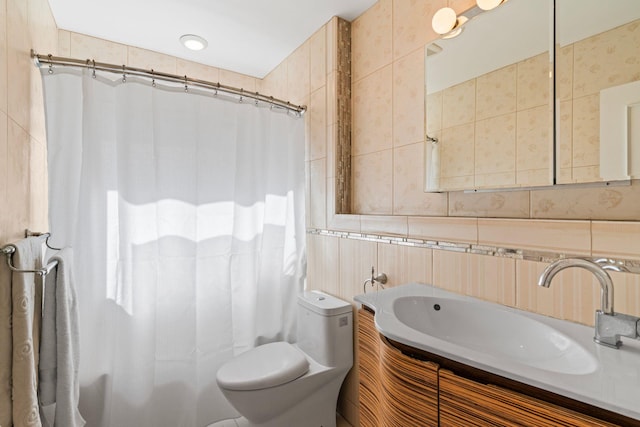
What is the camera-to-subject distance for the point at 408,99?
1.52 m

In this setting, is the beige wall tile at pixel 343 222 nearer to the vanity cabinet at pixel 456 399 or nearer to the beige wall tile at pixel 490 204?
the beige wall tile at pixel 490 204

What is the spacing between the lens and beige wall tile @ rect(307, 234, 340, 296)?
1.88 meters

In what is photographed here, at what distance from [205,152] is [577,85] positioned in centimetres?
162

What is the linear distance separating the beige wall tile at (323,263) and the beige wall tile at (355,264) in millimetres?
51

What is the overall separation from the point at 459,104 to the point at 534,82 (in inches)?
11.0

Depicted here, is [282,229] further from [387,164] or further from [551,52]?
[551,52]

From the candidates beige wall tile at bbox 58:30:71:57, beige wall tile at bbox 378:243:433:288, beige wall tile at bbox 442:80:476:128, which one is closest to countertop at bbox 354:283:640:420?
beige wall tile at bbox 378:243:433:288

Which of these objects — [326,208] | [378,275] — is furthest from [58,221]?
[378,275]

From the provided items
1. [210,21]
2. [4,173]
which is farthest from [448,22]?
[4,173]

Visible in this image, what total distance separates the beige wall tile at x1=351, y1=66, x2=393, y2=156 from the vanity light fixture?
0.34m

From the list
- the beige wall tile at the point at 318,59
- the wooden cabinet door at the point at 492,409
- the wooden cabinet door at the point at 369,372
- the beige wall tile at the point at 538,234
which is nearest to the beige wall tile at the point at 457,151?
the beige wall tile at the point at 538,234

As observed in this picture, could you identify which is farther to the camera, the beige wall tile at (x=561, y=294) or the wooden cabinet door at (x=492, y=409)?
the beige wall tile at (x=561, y=294)

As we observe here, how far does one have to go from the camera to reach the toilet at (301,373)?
4.71ft

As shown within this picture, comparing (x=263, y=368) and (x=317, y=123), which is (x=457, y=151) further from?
(x=263, y=368)
